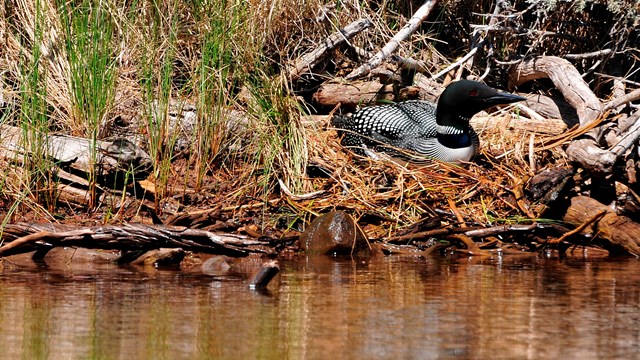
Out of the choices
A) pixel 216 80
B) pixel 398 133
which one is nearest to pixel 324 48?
pixel 398 133

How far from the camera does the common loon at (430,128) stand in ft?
21.3

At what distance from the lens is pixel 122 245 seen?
507 cm

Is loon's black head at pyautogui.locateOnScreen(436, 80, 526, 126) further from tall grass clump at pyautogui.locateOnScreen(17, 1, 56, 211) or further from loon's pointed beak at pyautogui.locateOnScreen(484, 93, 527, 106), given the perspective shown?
tall grass clump at pyautogui.locateOnScreen(17, 1, 56, 211)

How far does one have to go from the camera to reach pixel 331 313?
3814 millimetres

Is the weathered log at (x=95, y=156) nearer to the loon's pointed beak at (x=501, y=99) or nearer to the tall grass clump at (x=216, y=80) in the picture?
the tall grass clump at (x=216, y=80)

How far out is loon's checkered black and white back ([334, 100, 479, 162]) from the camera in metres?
6.51

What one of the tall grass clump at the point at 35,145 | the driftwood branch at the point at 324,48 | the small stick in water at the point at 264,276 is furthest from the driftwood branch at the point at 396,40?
the small stick in water at the point at 264,276

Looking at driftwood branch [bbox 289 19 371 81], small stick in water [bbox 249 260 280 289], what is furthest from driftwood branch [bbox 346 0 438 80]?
small stick in water [bbox 249 260 280 289]

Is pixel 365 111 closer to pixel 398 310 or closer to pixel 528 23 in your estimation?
pixel 528 23

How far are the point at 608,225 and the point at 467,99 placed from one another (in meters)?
1.41

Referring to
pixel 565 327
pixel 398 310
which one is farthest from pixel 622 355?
pixel 398 310

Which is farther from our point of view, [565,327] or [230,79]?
[230,79]

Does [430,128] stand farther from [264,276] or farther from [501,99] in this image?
[264,276]

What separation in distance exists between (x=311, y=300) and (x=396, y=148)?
264 cm
